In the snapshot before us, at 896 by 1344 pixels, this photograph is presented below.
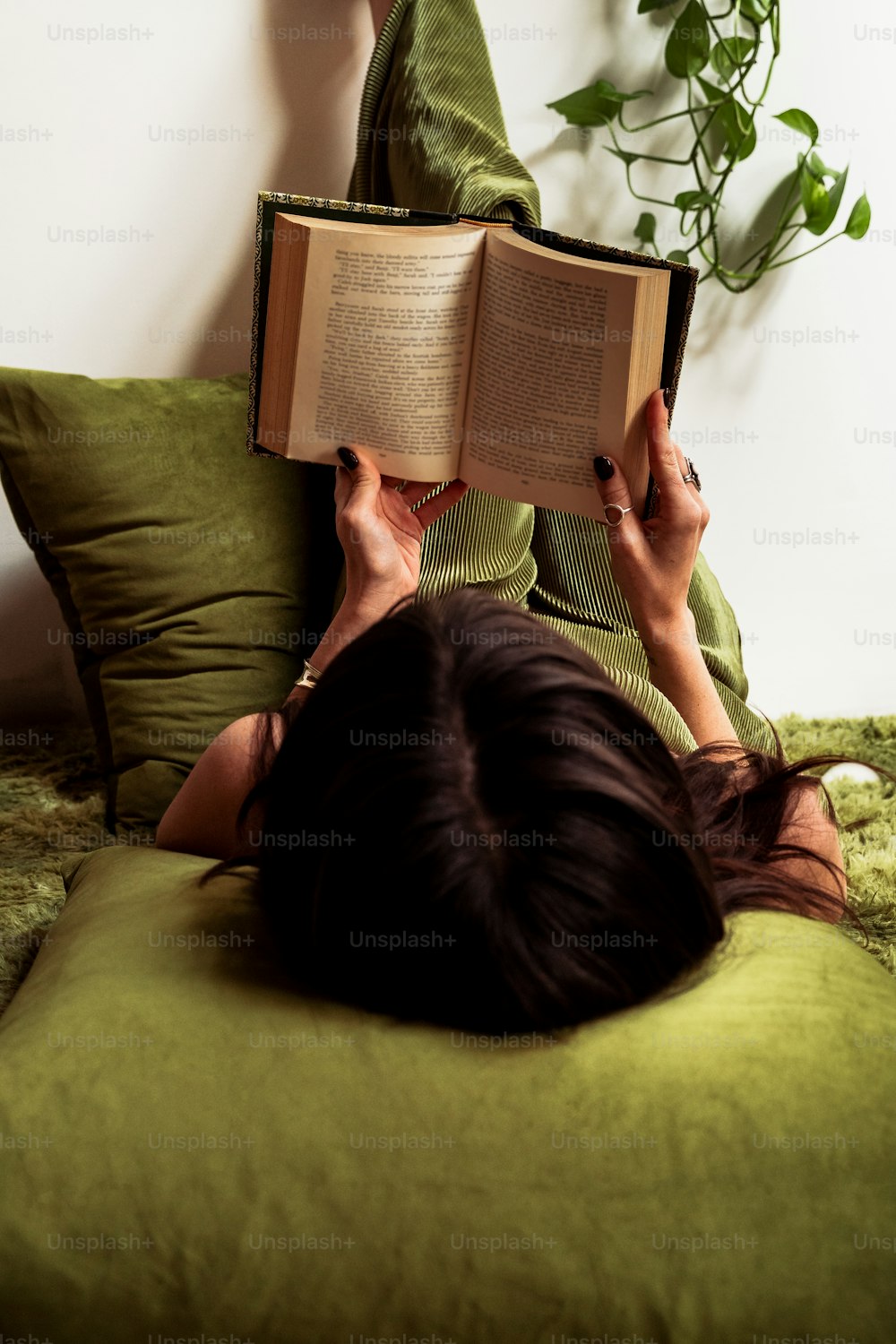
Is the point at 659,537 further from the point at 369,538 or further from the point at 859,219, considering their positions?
the point at 859,219

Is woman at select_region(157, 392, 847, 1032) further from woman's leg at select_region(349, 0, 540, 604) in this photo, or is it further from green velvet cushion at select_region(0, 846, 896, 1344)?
woman's leg at select_region(349, 0, 540, 604)

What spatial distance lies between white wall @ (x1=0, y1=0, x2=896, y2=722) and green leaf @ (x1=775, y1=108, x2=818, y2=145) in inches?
4.0

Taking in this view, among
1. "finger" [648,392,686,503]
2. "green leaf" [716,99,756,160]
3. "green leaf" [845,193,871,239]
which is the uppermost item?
"green leaf" [716,99,756,160]

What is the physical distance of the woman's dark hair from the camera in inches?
24.8

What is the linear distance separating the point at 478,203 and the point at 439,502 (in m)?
0.41

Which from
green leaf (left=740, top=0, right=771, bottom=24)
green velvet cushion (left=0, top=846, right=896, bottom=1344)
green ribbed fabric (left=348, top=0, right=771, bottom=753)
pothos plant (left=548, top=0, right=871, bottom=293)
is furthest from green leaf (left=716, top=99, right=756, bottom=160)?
green velvet cushion (left=0, top=846, right=896, bottom=1344)

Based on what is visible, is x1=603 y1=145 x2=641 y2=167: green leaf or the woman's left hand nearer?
the woman's left hand

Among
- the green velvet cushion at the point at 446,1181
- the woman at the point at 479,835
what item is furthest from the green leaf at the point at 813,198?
the green velvet cushion at the point at 446,1181

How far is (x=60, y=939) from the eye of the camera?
865 mm

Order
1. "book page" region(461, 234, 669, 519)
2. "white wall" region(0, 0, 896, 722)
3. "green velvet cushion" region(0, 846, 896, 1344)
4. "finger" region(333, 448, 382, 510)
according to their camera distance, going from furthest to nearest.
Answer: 1. "white wall" region(0, 0, 896, 722)
2. "finger" region(333, 448, 382, 510)
3. "book page" region(461, 234, 669, 519)
4. "green velvet cushion" region(0, 846, 896, 1344)

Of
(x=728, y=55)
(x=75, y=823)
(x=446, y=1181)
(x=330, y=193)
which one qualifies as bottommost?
(x=75, y=823)

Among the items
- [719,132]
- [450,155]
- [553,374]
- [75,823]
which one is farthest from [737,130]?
[75,823]

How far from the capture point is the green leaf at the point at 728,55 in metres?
1.67

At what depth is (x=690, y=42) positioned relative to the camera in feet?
5.42
